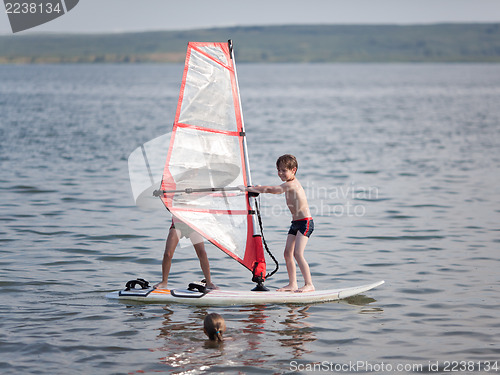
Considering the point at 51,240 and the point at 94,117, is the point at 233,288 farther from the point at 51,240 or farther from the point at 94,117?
the point at 94,117

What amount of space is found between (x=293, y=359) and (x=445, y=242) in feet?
24.6

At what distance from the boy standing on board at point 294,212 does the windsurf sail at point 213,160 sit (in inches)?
18.1

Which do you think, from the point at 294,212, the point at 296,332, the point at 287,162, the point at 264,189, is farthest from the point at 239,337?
the point at 287,162

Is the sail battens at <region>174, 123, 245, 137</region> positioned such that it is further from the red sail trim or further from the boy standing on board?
the red sail trim

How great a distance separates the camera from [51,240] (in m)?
14.6

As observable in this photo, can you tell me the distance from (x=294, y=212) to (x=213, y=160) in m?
1.44

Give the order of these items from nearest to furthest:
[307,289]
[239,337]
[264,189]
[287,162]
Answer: [239,337] < [264,189] < [287,162] < [307,289]

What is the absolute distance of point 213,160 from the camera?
10.6 m

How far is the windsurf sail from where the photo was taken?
10422 mm

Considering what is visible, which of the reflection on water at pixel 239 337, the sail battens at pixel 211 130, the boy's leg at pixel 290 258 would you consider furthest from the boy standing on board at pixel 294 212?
the sail battens at pixel 211 130

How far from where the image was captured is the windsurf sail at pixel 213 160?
10.4 meters

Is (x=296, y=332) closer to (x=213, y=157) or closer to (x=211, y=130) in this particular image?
(x=213, y=157)

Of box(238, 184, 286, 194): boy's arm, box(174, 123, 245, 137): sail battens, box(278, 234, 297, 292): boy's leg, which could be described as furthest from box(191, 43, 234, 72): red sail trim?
box(278, 234, 297, 292): boy's leg

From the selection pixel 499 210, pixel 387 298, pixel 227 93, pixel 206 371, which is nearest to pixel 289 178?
pixel 227 93
